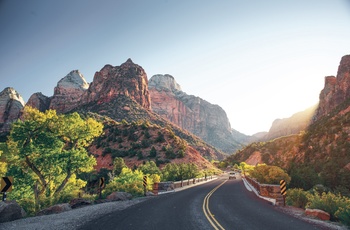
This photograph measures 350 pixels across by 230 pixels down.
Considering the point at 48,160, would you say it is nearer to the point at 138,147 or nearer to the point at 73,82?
the point at 138,147

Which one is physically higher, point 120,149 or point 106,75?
point 106,75

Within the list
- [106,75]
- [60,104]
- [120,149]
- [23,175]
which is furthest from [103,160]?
[60,104]

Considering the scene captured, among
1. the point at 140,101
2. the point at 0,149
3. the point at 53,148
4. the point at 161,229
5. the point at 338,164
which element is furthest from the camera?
the point at 140,101

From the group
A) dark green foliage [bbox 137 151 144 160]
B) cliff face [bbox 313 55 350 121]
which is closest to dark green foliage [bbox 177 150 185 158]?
dark green foliage [bbox 137 151 144 160]

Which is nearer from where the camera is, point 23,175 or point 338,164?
point 23,175

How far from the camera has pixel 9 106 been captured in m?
Result: 148

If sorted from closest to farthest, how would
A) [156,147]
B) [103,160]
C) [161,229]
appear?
[161,229] < [103,160] < [156,147]

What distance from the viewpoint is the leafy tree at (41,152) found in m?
21.0

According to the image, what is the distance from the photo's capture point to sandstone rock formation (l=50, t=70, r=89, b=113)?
14100 centimetres

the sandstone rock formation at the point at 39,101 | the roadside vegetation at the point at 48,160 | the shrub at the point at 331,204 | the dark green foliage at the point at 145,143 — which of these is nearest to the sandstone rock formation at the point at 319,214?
the shrub at the point at 331,204

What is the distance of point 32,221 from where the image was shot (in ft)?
33.2

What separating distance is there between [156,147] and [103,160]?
14.3 m

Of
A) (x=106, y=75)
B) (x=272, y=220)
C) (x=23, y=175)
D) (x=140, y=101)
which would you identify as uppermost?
(x=106, y=75)

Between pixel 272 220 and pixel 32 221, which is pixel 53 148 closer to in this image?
pixel 32 221
